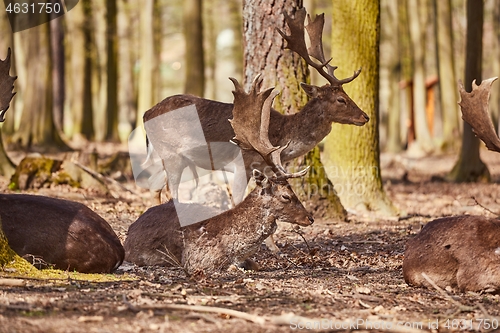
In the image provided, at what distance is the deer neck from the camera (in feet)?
34.3

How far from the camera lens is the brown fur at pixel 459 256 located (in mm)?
6738

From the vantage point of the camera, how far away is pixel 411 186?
57.9 ft

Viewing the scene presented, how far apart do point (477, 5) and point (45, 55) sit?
11.6 metres

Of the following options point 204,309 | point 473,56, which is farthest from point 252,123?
point 473,56

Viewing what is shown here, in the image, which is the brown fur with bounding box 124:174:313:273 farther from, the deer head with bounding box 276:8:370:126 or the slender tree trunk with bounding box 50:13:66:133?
the slender tree trunk with bounding box 50:13:66:133

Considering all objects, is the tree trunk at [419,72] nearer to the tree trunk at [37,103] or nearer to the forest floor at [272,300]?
the tree trunk at [37,103]

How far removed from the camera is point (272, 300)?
604 cm

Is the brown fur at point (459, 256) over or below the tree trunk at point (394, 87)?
below

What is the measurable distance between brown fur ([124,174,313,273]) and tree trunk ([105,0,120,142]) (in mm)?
21949

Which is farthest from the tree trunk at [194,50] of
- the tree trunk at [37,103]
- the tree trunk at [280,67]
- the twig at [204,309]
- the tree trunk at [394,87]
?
the twig at [204,309]

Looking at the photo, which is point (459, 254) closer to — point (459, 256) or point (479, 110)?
point (459, 256)

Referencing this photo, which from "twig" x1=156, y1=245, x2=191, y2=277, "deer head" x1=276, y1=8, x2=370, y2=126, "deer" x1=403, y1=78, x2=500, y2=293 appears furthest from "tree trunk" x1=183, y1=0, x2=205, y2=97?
"deer" x1=403, y1=78, x2=500, y2=293

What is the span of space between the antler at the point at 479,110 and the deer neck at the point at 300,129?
3.26 metres

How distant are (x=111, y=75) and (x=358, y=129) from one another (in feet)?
65.5
